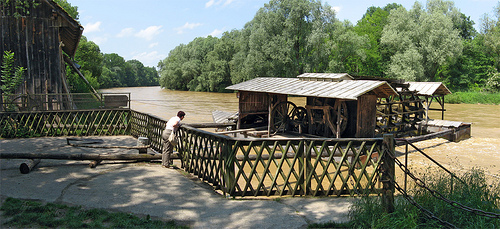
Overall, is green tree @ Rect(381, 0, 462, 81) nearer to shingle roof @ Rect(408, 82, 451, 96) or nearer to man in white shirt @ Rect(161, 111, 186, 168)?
shingle roof @ Rect(408, 82, 451, 96)

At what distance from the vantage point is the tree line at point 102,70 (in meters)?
34.3

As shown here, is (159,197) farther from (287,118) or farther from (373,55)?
(373,55)

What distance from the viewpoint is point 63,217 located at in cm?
555

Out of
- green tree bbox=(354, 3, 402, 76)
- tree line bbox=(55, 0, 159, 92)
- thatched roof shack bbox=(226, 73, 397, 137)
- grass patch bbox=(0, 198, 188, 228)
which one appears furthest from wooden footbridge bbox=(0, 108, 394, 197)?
green tree bbox=(354, 3, 402, 76)

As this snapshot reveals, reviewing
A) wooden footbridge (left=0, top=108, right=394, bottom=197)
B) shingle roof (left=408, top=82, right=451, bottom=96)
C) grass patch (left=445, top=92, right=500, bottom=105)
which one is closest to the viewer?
wooden footbridge (left=0, top=108, right=394, bottom=197)

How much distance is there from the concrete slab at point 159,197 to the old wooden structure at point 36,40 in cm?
755

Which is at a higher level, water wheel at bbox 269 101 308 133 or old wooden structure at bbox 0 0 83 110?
old wooden structure at bbox 0 0 83 110

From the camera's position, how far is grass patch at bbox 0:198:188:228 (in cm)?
523

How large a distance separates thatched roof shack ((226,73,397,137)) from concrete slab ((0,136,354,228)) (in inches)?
301

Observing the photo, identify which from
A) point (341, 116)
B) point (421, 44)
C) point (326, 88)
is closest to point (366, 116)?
point (341, 116)

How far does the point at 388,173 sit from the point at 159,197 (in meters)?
3.99

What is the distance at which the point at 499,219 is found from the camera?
557 centimetres

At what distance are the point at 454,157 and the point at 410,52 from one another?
29.1 meters

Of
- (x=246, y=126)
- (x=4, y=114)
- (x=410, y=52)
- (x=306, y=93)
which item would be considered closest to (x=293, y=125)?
(x=246, y=126)
